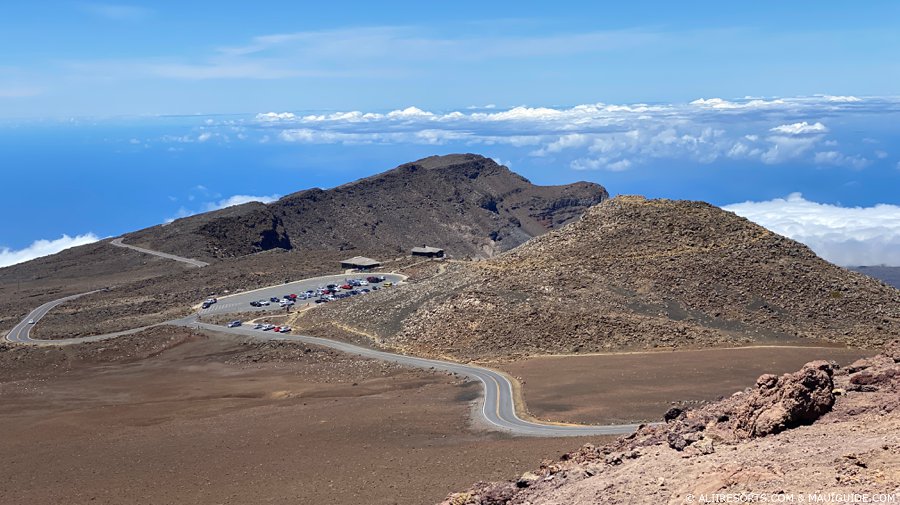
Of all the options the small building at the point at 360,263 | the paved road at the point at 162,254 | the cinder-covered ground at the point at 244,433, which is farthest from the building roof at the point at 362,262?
the cinder-covered ground at the point at 244,433

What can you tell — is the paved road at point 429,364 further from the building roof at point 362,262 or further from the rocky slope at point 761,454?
the rocky slope at point 761,454

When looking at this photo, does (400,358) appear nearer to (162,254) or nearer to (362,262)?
(362,262)

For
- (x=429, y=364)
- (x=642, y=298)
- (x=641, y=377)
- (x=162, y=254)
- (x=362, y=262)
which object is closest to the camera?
(x=641, y=377)

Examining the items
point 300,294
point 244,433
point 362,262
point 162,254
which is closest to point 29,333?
point 300,294

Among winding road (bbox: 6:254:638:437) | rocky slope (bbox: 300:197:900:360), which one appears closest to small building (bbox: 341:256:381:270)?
winding road (bbox: 6:254:638:437)

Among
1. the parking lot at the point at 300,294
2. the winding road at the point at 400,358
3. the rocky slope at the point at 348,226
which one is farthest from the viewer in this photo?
the rocky slope at the point at 348,226

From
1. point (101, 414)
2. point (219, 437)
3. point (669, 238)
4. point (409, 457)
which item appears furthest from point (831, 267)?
point (101, 414)
